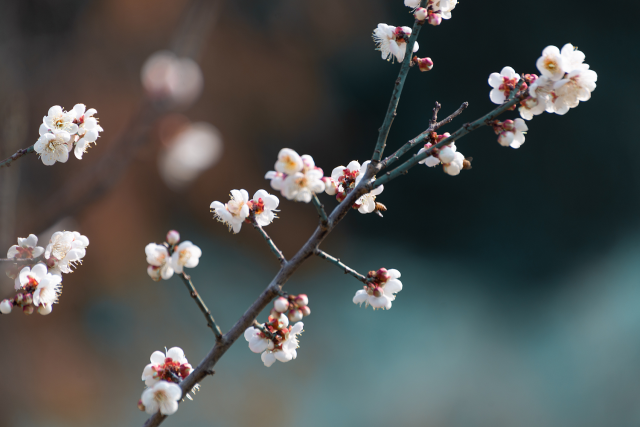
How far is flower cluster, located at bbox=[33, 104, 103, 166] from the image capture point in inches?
29.0

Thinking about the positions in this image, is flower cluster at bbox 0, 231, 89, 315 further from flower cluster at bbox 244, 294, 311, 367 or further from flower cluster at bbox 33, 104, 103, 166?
flower cluster at bbox 244, 294, 311, 367

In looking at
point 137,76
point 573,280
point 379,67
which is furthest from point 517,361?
point 137,76

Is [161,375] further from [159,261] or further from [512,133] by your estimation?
[512,133]

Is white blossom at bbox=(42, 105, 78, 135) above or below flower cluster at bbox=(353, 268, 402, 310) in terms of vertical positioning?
below

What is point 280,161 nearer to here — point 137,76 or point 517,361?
point 137,76

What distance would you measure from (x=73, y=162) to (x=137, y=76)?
53 centimetres

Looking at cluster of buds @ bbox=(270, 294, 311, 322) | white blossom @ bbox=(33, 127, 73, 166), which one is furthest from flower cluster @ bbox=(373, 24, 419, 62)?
white blossom @ bbox=(33, 127, 73, 166)

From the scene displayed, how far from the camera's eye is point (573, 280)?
293 centimetres

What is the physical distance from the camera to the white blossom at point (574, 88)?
0.65m

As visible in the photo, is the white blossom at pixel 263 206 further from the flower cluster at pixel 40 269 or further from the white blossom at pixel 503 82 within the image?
the white blossom at pixel 503 82

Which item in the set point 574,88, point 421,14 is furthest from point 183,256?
point 574,88

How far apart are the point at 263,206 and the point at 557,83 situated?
0.49 m

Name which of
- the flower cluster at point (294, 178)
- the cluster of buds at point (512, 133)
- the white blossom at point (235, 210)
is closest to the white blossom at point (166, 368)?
the white blossom at point (235, 210)

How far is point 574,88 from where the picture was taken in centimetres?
66
